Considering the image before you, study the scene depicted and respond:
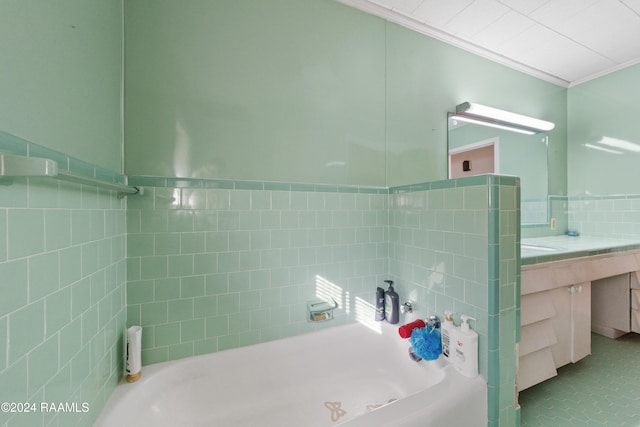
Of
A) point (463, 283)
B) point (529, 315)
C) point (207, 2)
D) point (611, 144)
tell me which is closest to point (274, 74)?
point (207, 2)

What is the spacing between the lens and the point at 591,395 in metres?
1.53

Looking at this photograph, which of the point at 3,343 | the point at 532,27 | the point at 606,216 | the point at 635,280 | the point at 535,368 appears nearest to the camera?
the point at 3,343

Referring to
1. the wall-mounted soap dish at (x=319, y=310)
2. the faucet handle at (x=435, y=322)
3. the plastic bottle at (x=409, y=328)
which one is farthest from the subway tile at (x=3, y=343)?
the faucet handle at (x=435, y=322)

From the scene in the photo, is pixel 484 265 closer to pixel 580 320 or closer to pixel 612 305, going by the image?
pixel 580 320

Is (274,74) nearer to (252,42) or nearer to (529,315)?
(252,42)

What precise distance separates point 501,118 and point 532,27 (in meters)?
0.57

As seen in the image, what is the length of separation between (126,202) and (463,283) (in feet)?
4.95

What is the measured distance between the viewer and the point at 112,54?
1.00 meters

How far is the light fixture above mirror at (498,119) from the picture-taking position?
183 cm

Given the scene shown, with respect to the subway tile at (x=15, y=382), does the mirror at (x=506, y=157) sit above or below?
above

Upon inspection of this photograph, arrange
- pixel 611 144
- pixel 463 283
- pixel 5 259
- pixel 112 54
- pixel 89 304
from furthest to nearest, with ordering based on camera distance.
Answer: pixel 611 144 < pixel 463 283 < pixel 112 54 < pixel 89 304 < pixel 5 259

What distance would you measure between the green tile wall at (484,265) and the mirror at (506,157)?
0.78 metres

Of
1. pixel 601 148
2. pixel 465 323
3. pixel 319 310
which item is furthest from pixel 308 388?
pixel 601 148

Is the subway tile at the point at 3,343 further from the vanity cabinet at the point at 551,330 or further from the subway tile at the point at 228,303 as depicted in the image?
the vanity cabinet at the point at 551,330
